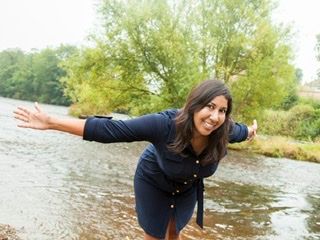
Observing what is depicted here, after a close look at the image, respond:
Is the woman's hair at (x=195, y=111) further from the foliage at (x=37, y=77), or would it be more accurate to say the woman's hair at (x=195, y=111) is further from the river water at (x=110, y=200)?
the foliage at (x=37, y=77)

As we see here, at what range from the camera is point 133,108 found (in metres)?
30.1

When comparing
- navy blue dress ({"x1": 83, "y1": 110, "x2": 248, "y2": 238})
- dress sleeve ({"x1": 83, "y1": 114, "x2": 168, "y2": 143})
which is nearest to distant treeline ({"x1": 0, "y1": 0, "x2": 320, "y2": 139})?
navy blue dress ({"x1": 83, "y1": 110, "x2": 248, "y2": 238})

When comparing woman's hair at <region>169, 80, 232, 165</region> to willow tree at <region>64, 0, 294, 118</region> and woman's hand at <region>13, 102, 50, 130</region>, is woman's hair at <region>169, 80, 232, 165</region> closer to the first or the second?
woman's hand at <region>13, 102, 50, 130</region>

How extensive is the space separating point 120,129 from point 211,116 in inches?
30.9

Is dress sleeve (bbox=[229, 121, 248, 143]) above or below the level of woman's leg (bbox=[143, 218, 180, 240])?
above

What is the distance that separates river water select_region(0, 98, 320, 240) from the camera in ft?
22.8

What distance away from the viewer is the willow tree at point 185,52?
89.0 ft

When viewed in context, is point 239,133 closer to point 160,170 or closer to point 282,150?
point 160,170

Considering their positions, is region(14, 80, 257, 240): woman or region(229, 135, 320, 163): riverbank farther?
region(229, 135, 320, 163): riverbank

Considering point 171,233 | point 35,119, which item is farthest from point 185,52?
point 35,119

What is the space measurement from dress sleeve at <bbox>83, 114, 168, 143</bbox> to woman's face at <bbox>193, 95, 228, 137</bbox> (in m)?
0.35

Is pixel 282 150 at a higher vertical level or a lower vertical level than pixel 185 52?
lower

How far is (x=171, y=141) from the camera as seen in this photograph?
12.9ft

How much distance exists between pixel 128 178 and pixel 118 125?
821 centimetres
